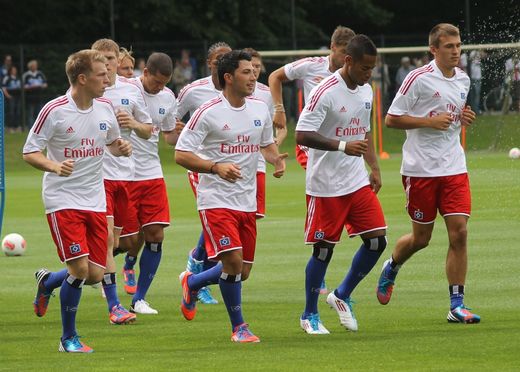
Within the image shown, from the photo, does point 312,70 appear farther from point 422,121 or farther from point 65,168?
point 65,168

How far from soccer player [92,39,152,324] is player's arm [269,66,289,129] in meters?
1.67

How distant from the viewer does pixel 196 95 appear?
1381cm

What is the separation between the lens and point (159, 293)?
1398cm

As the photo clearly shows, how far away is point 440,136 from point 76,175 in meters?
3.05

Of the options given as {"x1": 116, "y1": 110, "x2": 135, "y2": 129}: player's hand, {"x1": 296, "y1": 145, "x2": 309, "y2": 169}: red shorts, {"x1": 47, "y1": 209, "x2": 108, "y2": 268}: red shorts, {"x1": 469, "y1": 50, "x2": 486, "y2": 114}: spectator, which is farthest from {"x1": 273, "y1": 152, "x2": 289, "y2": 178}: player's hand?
{"x1": 469, "y1": 50, "x2": 486, "y2": 114}: spectator

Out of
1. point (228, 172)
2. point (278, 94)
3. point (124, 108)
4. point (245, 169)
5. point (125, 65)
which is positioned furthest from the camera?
point (278, 94)

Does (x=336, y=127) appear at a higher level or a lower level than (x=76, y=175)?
higher

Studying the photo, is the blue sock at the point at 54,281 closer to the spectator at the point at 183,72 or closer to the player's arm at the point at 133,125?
the player's arm at the point at 133,125

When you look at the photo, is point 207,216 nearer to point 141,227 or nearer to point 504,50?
point 141,227

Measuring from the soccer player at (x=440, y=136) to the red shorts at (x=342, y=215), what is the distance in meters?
0.75

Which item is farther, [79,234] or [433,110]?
[433,110]

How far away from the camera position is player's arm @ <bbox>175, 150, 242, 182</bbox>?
408 inches

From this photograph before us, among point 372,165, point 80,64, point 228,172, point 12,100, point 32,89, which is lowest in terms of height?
point 12,100

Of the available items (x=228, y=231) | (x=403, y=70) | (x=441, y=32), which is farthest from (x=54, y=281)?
(x=403, y=70)
